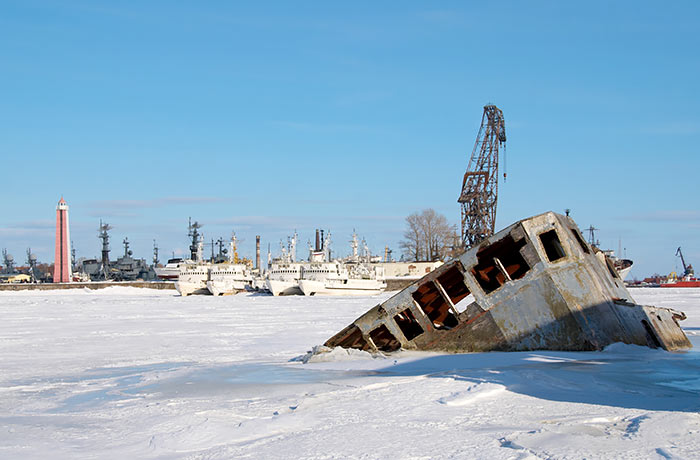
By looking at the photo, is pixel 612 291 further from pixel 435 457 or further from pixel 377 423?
pixel 435 457

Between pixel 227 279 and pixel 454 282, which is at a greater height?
pixel 454 282

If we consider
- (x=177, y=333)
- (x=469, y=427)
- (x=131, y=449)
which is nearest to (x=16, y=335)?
(x=177, y=333)

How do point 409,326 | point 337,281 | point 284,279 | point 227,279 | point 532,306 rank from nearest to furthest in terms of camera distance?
point 532,306 → point 409,326 → point 337,281 → point 284,279 → point 227,279

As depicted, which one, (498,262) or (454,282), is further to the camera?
(454,282)

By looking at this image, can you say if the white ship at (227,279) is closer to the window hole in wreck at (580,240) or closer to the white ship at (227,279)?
the white ship at (227,279)

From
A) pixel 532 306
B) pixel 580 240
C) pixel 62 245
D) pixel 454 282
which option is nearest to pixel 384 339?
pixel 454 282

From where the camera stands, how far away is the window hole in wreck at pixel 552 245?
1209 cm

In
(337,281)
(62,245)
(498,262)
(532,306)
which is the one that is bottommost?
(337,281)

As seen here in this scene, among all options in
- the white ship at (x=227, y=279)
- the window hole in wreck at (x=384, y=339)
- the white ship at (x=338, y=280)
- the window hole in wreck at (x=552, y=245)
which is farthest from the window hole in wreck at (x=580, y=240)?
the white ship at (x=227, y=279)

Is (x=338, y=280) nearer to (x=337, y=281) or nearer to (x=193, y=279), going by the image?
(x=337, y=281)

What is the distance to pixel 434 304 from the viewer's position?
46.7ft

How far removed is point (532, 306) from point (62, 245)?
8884cm

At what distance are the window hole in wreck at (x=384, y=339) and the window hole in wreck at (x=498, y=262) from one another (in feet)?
6.73

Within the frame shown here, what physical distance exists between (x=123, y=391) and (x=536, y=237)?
23.5ft
